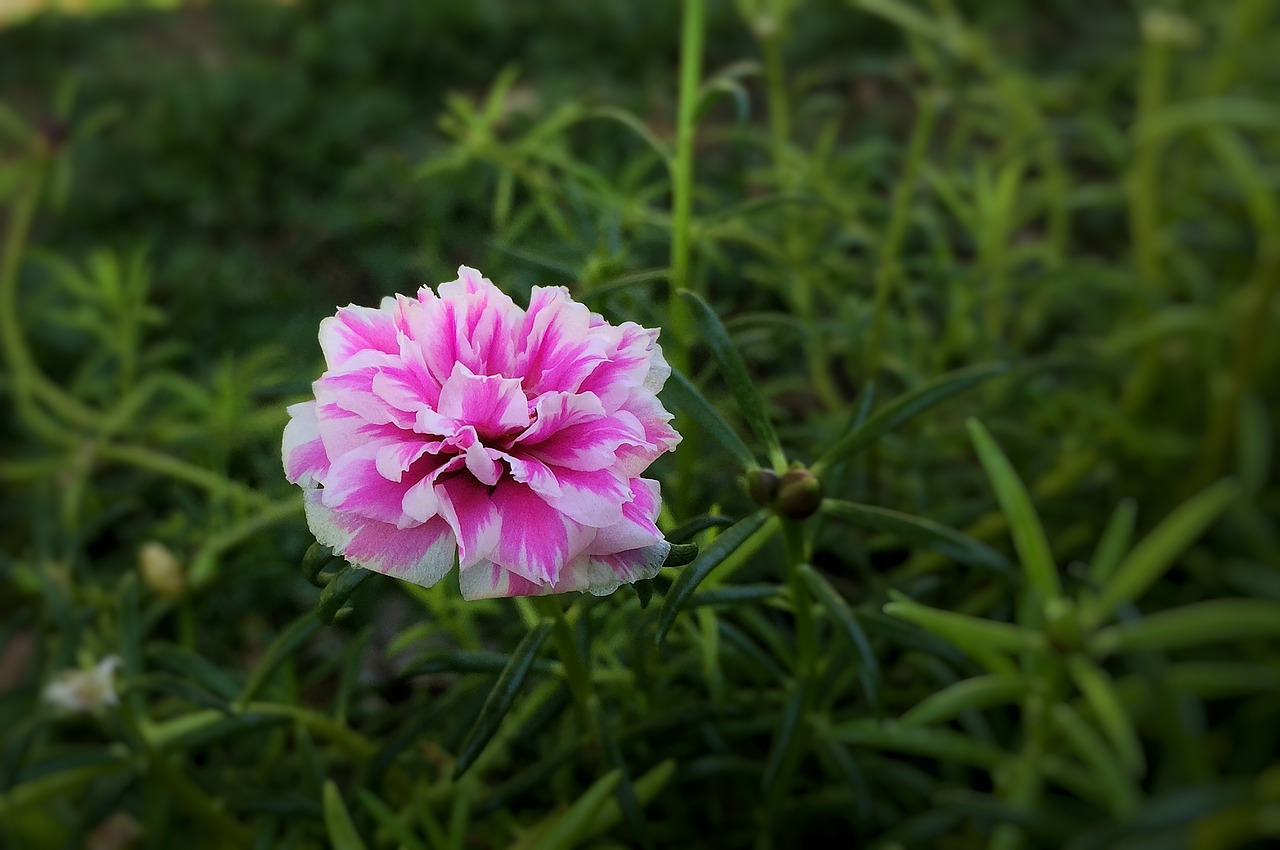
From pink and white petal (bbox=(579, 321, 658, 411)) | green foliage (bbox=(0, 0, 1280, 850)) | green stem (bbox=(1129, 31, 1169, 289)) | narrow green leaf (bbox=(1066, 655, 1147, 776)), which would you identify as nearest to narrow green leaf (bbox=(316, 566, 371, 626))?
green foliage (bbox=(0, 0, 1280, 850))

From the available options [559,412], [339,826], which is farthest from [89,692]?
[559,412]

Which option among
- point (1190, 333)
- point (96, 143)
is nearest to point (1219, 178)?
point (1190, 333)

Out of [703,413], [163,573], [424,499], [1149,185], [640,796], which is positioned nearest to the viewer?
[424,499]

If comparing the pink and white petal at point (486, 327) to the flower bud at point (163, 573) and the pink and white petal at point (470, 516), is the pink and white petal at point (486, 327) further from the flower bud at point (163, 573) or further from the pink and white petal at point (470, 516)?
the flower bud at point (163, 573)

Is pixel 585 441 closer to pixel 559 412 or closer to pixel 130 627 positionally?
pixel 559 412

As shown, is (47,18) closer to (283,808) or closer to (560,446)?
(283,808)

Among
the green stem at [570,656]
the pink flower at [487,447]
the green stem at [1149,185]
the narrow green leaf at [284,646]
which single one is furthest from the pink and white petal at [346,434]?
the green stem at [1149,185]
